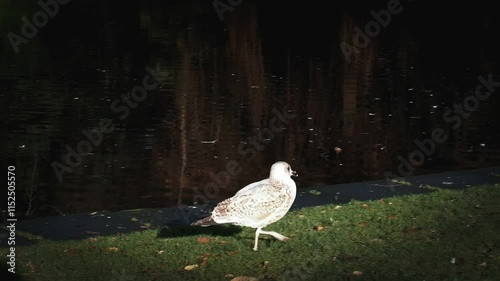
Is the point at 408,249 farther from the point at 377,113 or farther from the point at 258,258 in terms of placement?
the point at 377,113

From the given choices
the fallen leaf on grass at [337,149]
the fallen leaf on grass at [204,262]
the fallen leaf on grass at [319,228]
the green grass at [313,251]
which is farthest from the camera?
the fallen leaf on grass at [337,149]

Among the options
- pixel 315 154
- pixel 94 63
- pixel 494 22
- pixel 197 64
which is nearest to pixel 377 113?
pixel 315 154

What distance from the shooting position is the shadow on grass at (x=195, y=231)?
8.92 meters

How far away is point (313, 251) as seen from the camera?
8.09 meters

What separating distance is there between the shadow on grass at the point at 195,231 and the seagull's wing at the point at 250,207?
85 centimetres

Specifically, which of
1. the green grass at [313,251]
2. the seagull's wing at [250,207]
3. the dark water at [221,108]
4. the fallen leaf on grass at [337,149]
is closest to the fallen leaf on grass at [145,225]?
the green grass at [313,251]

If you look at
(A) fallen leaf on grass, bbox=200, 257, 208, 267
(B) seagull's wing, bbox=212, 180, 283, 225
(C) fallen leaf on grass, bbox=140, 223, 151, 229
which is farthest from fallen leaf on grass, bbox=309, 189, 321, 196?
(A) fallen leaf on grass, bbox=200, 257, 208, 267

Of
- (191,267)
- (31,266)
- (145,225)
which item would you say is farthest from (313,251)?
(31,266)

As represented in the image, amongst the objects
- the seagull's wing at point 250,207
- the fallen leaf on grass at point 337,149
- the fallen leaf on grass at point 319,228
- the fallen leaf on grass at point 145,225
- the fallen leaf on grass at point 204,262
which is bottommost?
the fallen leaf on grass at point 204,262

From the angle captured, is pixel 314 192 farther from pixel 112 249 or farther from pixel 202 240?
pixel 112 249

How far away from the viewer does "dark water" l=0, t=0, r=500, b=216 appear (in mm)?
12945

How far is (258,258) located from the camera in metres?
7.99

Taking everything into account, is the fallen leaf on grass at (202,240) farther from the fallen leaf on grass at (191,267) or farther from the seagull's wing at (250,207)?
the fallen leaf on grass at (191,267)

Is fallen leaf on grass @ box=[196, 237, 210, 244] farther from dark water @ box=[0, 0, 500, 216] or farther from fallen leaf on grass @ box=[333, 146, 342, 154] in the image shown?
fallen leaf on grass @ box=[333, 146, 342, 154]
